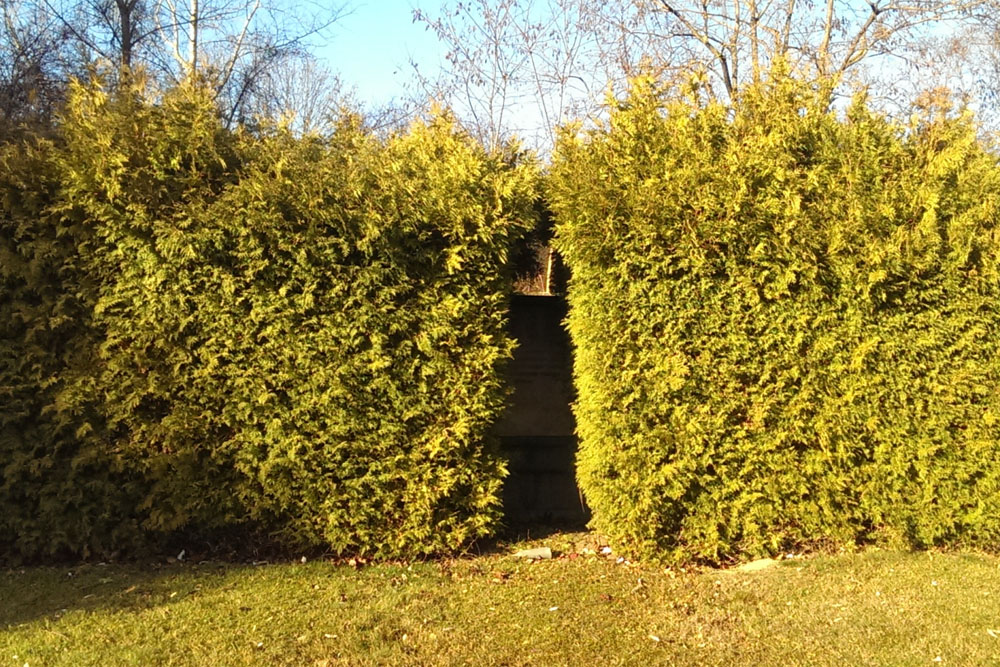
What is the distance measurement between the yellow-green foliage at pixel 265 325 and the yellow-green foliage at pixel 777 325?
87 centimetres

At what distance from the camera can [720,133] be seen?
5.69 m

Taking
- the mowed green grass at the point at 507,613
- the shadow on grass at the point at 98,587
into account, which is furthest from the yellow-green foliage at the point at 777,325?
the shadow on grass at the point at 98,587

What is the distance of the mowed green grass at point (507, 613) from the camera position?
4102 mm

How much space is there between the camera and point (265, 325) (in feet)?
18.0

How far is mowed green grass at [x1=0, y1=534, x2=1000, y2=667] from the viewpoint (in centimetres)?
410

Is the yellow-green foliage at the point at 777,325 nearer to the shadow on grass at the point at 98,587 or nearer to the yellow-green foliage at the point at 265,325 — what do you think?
the yellow-green foliage at the point at 265,325

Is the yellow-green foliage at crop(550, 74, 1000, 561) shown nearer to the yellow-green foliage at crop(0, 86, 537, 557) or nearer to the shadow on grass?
the yellow-green foliage at crop(0, 86, 537, 557)

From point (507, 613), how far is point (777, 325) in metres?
2.77

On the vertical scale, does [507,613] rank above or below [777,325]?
below

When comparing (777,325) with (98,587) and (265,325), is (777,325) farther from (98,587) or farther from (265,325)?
(98,587)

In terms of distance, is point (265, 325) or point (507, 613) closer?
point (507, 613)

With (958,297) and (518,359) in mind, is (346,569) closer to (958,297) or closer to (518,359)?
(518,359)

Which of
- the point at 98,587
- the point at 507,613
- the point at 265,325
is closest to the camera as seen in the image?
the point at 507,613

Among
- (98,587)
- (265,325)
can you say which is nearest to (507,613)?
(265,325)
